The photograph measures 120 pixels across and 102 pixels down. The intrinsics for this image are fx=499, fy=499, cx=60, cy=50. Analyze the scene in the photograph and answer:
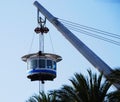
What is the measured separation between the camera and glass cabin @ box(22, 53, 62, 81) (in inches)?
3155

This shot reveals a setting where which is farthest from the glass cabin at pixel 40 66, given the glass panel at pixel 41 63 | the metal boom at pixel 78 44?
the metal boom at pixel 78 44

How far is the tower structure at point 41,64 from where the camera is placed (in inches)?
3147

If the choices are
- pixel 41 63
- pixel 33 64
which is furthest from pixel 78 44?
pixel 33 64

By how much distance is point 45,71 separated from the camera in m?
80.9

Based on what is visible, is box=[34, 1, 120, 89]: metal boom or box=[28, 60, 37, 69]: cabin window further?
box=[28, 60, 37, 69]: cabin window

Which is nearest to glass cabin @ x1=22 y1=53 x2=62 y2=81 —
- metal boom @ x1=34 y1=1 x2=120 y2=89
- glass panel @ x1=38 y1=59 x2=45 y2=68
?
glass panel @ x1=38 y1=59 x2=45 y2=68

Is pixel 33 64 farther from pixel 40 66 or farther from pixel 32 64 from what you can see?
pixel 40 66

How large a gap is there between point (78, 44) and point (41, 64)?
15.6 metres

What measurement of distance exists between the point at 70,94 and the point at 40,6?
4084cm

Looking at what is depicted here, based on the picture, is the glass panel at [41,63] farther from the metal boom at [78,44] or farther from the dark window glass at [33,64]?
the metal boom at [78,44]

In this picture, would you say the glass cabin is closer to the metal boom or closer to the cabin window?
the cabin window

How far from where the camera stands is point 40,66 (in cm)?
8025

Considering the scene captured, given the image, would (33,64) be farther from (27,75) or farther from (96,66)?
(96,66)

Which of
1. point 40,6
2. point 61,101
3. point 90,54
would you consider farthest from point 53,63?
point 61,101
